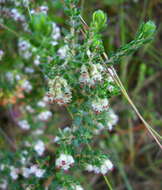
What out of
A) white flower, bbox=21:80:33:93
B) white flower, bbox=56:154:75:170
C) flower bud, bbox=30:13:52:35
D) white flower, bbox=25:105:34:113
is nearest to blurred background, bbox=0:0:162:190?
white flower, bbox=25:105:34:113

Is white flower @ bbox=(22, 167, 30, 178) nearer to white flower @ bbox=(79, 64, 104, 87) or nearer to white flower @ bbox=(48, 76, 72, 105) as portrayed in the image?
white flower @ bbox=(48, 76, 72, 105)

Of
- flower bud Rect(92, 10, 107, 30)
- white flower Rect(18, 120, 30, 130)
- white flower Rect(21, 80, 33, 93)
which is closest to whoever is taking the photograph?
flower bud Rect(92, 10, 107, 30)

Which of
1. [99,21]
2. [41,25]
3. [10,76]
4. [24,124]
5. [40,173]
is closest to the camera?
[41,25]

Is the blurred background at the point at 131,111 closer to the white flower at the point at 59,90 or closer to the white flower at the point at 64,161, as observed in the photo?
the white flower at the point at 64,161

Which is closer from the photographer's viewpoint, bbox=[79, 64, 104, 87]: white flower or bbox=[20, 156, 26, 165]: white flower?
bbox=[79, 64, 104, 87]: white flower

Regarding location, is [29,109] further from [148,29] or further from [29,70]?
[148,29]

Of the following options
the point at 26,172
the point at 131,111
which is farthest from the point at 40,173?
the point at 131,111

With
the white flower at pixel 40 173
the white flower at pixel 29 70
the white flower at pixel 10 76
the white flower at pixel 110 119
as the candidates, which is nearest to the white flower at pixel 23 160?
the white flower at pixel 40 173

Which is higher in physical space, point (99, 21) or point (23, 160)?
point (23, 160)
